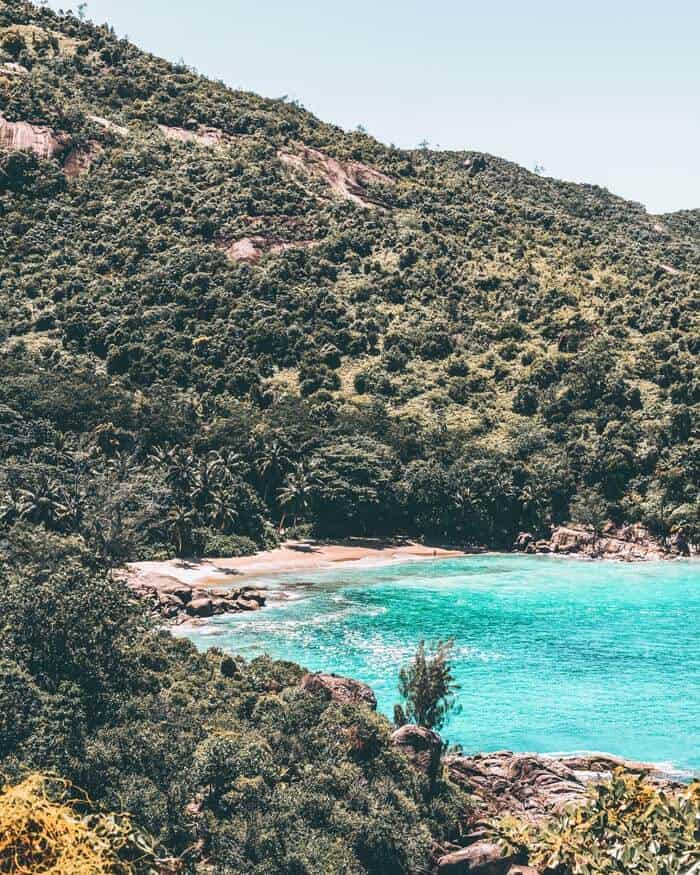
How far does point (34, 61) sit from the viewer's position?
143 meters

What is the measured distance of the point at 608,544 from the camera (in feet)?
280

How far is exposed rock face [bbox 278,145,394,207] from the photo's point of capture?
136250 millimetres

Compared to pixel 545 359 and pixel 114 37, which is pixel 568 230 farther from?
pixel 114 37

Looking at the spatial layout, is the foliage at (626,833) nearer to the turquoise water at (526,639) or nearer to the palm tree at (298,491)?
the turquoise water at (526,639)

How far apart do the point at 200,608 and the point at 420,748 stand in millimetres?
32433

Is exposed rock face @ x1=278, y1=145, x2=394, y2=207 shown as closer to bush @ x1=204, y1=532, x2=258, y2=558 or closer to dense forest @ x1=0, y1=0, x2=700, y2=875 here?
dense forest @ x1=0, y1=0, x2=700, y2=875

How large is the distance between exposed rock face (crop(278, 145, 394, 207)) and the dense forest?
2.81 feet

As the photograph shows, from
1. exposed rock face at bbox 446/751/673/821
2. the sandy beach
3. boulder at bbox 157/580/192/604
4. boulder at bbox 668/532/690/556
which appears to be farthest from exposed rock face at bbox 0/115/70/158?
exposed rock face at bbox 446/751/673/821

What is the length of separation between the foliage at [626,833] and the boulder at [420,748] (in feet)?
42.7

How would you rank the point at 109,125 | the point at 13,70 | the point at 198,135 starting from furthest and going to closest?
the point at 198,135 → the point at 13,70 → the point at 109,125

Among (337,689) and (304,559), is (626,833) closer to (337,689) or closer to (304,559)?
(337,689)

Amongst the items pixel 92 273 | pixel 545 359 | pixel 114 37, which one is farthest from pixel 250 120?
pixel 545 359

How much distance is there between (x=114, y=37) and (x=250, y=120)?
107ft

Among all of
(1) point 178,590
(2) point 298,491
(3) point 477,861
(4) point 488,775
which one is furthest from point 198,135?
(3) point 477,861
